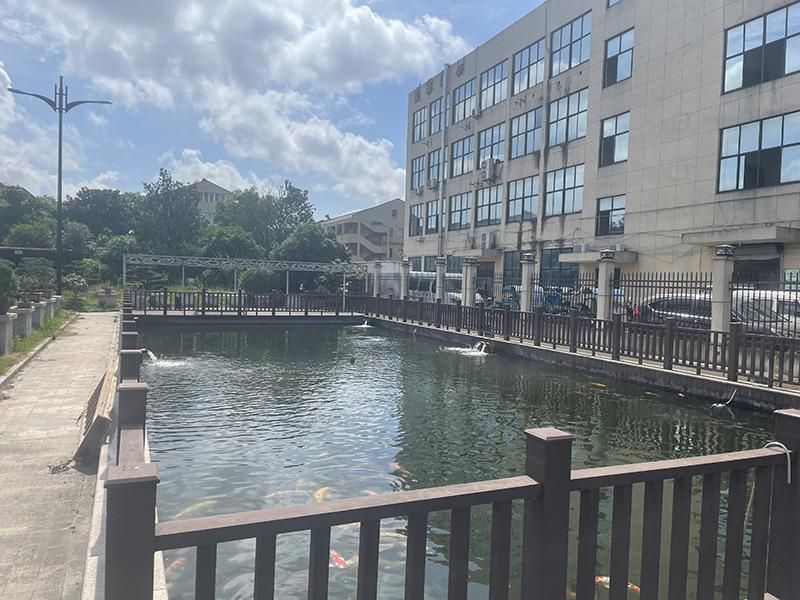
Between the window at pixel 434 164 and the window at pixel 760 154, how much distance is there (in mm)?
20438

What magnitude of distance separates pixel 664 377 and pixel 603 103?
17.1m

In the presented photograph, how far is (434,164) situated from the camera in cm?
3912

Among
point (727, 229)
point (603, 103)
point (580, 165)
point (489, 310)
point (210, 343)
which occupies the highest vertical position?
point (603, 103)

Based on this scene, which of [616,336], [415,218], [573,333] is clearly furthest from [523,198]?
[616,336]

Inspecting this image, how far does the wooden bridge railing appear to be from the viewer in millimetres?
1652

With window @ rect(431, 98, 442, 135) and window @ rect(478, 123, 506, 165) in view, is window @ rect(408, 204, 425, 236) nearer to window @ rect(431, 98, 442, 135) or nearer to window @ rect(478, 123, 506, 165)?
window @ rect(431, 98, 442, 135)

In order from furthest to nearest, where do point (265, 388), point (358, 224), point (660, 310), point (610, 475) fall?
point (358, 224), point (660, 310), point (265, 388), point (610, 475)

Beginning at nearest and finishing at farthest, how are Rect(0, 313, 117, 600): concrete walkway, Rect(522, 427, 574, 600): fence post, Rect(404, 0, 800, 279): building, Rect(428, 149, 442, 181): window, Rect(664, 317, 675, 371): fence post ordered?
1. Rect(522, 427, 574, 600): fence post
2. Rect(0, 313, 117, 600): concrete walkway
3. Rect(664, 317, 675, 371): fence post
4. Rect(404, 0, 800, 279): building
5. Rect(428, 149, 442, 181): window

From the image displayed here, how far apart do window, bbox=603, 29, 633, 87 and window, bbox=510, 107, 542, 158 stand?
4610mm

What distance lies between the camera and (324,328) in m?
25.6

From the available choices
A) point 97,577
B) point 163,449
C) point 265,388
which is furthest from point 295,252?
point 97,577

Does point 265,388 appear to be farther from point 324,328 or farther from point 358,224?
Answer: point 358,224

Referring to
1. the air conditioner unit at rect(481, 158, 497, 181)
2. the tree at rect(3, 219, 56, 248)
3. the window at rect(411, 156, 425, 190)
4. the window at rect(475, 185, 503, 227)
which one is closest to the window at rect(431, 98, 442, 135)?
the window at rect(411, 156, 425, 190)

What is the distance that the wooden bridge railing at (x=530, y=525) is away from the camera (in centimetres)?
165
